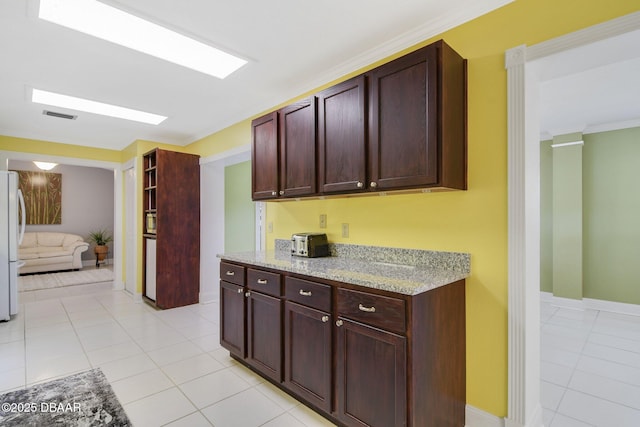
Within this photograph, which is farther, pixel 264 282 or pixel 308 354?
pixel 264 282

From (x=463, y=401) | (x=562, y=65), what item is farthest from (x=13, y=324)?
(x=562, y=65)

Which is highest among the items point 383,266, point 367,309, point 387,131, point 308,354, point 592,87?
point 592,87

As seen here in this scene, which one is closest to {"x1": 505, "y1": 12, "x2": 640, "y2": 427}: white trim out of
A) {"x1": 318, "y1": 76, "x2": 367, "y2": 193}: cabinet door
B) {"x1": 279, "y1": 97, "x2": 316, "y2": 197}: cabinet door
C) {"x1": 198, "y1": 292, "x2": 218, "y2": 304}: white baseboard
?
{"x1": 318, "y1": 76, "x2": 367, "y2": 193}: cabinet door

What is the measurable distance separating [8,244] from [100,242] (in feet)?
15.0

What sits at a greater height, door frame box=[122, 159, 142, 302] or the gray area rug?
door frame box=[122, 159, 142, 302]

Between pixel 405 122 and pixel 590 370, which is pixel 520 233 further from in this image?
pixel 590 370

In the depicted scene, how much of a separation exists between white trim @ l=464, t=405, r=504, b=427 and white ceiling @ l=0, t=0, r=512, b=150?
2411 millimetres

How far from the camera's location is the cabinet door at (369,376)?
1611 millimetres

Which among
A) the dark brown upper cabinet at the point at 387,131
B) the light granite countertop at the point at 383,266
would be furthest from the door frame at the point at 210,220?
the dark brown upper cabinet at the point at 387,131

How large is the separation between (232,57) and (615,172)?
4931mm

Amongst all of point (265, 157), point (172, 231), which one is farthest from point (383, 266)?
point (172, 231)

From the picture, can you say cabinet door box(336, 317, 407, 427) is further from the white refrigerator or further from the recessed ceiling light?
the white refrigerator

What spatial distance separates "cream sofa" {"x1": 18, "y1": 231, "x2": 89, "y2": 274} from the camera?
274 inches

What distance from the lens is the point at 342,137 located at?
2316mm
